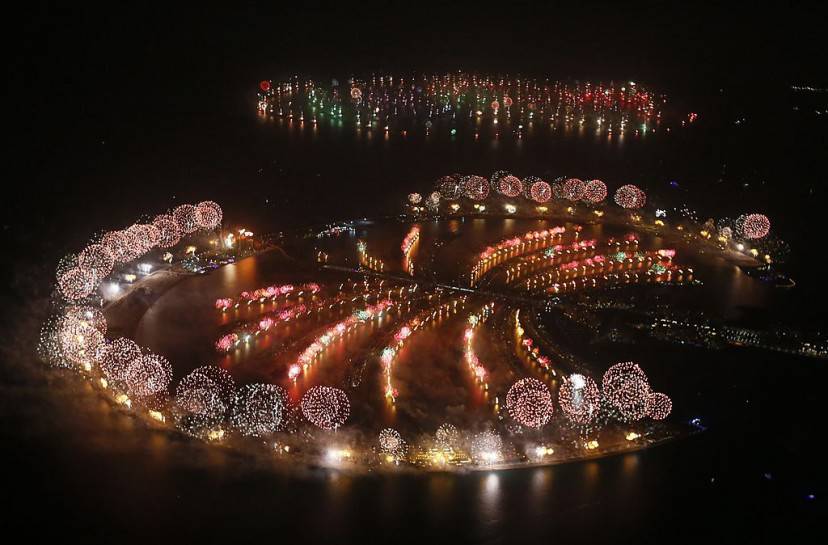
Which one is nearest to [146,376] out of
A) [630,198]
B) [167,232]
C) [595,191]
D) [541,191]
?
[167,232]

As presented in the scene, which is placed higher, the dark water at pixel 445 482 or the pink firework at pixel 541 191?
the pink firework at pixel 541 191

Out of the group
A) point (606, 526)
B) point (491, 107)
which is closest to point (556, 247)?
point (606, 526)

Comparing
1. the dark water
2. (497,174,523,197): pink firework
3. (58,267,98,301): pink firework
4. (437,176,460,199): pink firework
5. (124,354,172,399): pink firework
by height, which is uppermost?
(497,174,523,197): pink firework

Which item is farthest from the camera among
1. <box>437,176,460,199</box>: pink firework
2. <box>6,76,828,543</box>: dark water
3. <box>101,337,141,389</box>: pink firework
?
<box>437,176,460,199</box>: pink firework

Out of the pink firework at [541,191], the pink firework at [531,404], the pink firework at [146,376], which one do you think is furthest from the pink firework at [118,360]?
the pink firework at [541,191]

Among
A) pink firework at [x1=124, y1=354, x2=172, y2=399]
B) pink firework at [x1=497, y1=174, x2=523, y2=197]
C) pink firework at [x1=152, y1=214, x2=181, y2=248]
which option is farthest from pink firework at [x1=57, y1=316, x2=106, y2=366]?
pink firework at [x1=497, y1=174, x2=523, y2=197]

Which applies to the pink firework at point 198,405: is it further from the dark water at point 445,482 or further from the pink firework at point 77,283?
the pink firework at point 77,283

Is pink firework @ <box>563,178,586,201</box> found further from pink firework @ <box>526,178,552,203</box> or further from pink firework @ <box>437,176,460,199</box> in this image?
pink firework @ <box>437,176,460,199</box>

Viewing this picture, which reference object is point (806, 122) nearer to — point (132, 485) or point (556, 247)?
point (556, 247)
